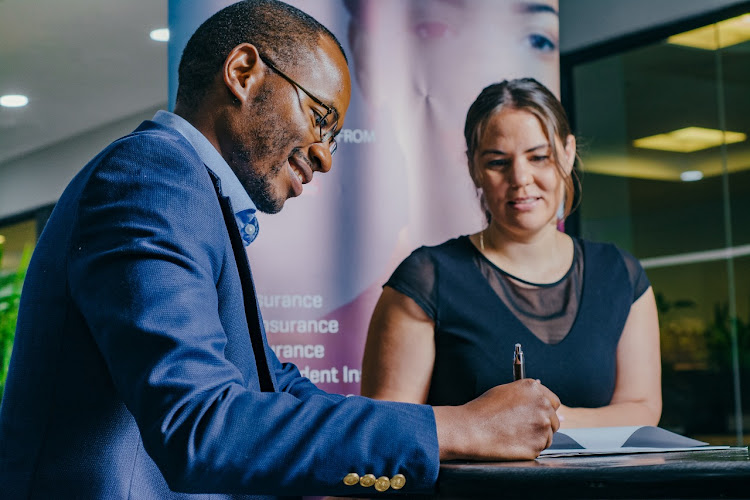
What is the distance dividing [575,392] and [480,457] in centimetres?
110

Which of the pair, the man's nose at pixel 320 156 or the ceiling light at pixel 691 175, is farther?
the ceiling light at pixel 691 175

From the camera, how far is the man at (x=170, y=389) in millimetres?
983

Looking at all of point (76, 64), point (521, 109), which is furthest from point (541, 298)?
point (76, 64)

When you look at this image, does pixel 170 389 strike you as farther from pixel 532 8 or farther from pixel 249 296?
pixel 532 8

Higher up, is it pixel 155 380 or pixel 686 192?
pixel 686 192

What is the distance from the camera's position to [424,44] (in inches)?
110

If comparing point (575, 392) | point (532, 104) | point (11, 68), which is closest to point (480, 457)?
point (575, 392)

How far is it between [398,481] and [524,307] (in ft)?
4.10

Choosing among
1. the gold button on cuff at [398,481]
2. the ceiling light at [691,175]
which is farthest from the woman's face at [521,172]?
the ceiling light at [691,175]

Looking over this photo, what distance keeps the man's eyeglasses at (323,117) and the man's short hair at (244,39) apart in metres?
0.02

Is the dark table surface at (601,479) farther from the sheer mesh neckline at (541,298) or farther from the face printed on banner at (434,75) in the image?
the face printed on banner at (434,75)

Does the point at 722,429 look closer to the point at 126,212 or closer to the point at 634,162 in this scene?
the point at 634,162

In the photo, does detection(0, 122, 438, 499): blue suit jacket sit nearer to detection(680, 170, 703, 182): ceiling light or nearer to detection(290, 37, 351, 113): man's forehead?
detection(290, 37, 351, 113): man's forehead

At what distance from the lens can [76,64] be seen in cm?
704
